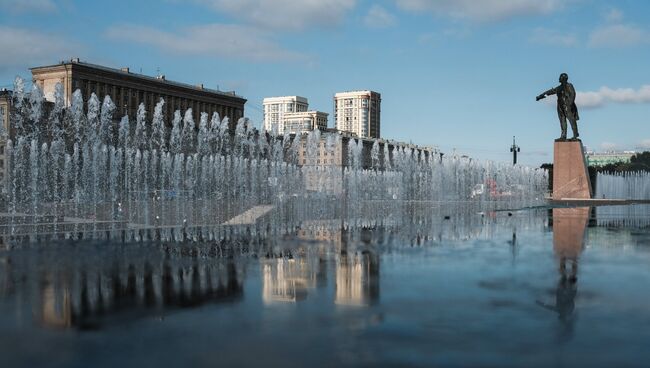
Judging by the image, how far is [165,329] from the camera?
4.52m

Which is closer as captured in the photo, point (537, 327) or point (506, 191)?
point (537, 327)

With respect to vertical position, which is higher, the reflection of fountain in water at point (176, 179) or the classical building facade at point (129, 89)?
the classical building facade at point (129, 89)

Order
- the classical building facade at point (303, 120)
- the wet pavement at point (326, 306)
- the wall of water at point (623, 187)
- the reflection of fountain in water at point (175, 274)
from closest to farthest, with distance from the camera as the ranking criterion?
the wet pavement at point (326, 306) < the reflection of fountain in water at point (175, 274) < the wall of water at point (623, 187) < the classical building facade at point (303, 120)

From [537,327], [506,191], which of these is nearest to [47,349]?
[537,327]

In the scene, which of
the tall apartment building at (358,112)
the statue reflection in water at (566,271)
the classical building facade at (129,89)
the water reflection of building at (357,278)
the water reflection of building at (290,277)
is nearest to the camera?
the statue reflection in water at (566,271)

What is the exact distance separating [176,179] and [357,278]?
144ft

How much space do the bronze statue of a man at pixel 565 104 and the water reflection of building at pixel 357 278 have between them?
74.3 ft

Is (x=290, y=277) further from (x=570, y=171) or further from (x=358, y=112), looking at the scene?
(x=358, y=112)

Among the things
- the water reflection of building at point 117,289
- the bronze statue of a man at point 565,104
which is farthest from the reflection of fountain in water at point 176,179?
the water reflection of building at point 117,289

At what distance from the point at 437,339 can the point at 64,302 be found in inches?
128

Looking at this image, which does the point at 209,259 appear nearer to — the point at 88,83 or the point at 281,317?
the point at 281,317

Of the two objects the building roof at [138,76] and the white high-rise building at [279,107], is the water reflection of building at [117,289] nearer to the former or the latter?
the building roof at [138,76]

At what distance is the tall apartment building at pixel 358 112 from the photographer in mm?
150375

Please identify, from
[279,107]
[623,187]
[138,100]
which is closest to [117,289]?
[623,187]
